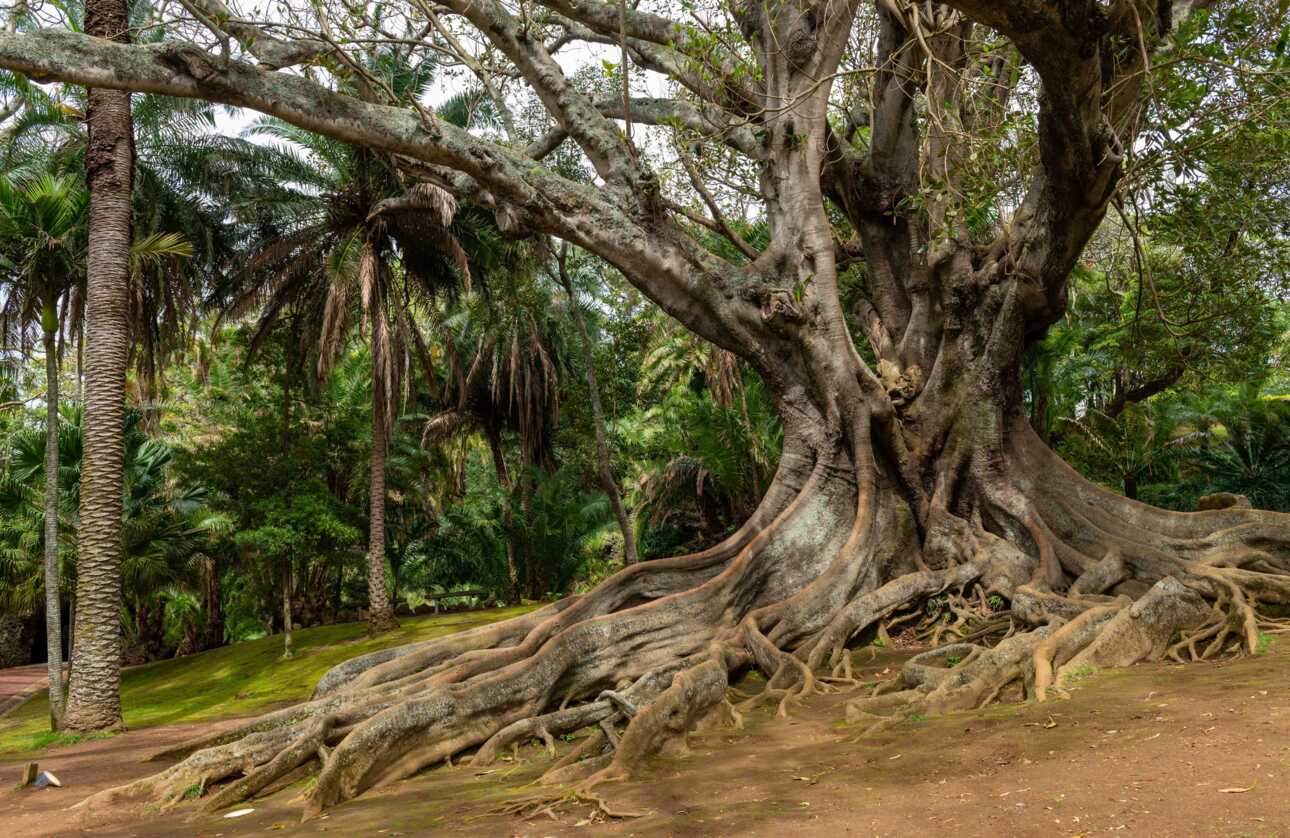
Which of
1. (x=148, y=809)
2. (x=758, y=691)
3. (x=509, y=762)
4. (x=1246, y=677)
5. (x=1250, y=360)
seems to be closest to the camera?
(x=1246, y=677)

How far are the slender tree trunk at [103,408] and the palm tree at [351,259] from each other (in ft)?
18.9

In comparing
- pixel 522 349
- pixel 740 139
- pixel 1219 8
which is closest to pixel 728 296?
pixel 740 139

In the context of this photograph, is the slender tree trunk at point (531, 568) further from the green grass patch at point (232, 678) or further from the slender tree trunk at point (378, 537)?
the slender tree trunk at point (378, 537)

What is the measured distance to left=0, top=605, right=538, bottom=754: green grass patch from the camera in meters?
14.9

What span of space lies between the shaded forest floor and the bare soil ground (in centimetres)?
1

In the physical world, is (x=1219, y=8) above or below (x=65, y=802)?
above

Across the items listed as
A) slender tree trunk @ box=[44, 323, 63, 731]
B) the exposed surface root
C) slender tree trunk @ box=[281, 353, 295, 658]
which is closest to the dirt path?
slender tree trunk @ box=[281, 353, 295, 658]

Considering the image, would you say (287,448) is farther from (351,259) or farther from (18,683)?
(18,683)

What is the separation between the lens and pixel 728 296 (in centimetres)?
909

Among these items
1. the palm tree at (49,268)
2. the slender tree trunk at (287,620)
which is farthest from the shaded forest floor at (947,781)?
the slender tree trunk at (287,620)

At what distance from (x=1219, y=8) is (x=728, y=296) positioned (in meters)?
6.38

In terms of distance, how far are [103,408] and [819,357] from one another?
11.1m

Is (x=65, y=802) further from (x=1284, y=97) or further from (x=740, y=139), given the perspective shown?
(x=1284, y=97)

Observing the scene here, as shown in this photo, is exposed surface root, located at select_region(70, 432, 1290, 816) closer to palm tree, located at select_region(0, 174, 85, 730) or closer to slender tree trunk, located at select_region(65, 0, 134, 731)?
slender tree trunk, located at select_region(65, 0, 134, 731)
